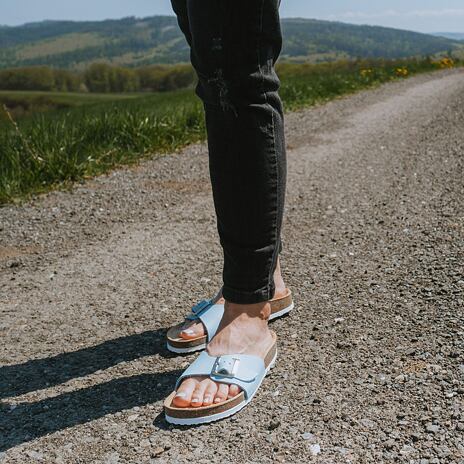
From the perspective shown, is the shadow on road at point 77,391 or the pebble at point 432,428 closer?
the pebble at point 432,428

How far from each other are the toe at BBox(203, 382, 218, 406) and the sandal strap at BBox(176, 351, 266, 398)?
2 cm

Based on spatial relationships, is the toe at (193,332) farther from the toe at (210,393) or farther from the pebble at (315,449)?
the pebble at (315,449)

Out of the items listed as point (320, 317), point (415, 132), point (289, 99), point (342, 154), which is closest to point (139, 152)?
point (342, 154)

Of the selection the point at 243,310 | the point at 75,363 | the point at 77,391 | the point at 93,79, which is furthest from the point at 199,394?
the point at 93,79

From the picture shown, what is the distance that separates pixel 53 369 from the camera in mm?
1883

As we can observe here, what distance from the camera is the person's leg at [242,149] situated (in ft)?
4.78

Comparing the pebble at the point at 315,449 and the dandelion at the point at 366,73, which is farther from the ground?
the pebble at the point at 315,449

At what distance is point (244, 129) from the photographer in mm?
1536

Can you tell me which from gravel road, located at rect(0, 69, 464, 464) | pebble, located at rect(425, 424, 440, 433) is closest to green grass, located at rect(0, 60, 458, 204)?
gravel road, located at rect(0, 69, 464, 464)

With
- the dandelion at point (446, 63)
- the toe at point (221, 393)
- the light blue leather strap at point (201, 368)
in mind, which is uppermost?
the light blue leather strap at point (201, 368)

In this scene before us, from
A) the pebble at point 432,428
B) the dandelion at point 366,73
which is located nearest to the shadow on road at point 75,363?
the pebble at point 432,428

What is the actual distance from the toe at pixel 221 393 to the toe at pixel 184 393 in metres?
0.07

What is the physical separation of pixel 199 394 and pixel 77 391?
1.36 ft

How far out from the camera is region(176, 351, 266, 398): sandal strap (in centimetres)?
159
